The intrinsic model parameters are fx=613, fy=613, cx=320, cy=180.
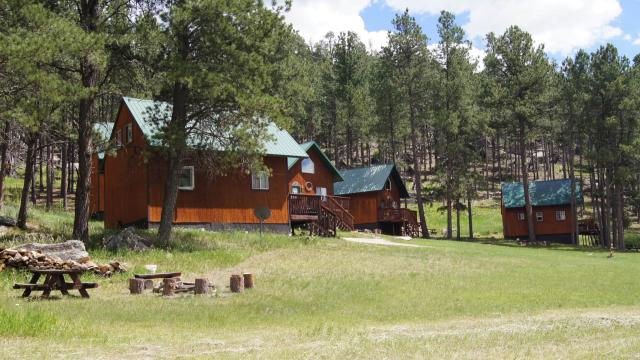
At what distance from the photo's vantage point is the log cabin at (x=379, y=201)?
45.8 metres

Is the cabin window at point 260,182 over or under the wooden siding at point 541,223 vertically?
over

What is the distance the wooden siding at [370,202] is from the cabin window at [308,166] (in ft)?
25.0

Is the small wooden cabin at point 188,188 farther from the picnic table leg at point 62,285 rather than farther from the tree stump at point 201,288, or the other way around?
the picnic table leg at point 62,285

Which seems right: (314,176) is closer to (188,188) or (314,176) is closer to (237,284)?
(188,188)

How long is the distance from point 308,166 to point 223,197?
36.1 ft

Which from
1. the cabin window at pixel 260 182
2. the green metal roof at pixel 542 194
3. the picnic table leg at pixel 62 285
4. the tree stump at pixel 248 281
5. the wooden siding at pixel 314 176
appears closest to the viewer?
the picnic table leg at pixel 62 285

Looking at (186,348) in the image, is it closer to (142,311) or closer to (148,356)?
(148,356)

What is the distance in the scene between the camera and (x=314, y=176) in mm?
40750

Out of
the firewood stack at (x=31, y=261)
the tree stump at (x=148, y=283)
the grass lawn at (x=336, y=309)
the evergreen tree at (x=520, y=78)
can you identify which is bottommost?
the grass lawn at (x=336, y=309)

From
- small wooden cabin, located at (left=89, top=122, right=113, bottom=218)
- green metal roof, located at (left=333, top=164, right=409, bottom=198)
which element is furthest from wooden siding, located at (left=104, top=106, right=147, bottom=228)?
green metal roof, located at (left=333, top=164, right=409, bottom=198)

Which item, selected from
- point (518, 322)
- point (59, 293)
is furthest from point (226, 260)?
point (518, 322)

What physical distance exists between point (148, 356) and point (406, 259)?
692 inches

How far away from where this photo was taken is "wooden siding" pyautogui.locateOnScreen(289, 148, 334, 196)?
3947 centimetres

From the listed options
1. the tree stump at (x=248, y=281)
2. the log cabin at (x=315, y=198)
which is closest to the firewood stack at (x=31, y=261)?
the tree stump at (x=248, y=281)
